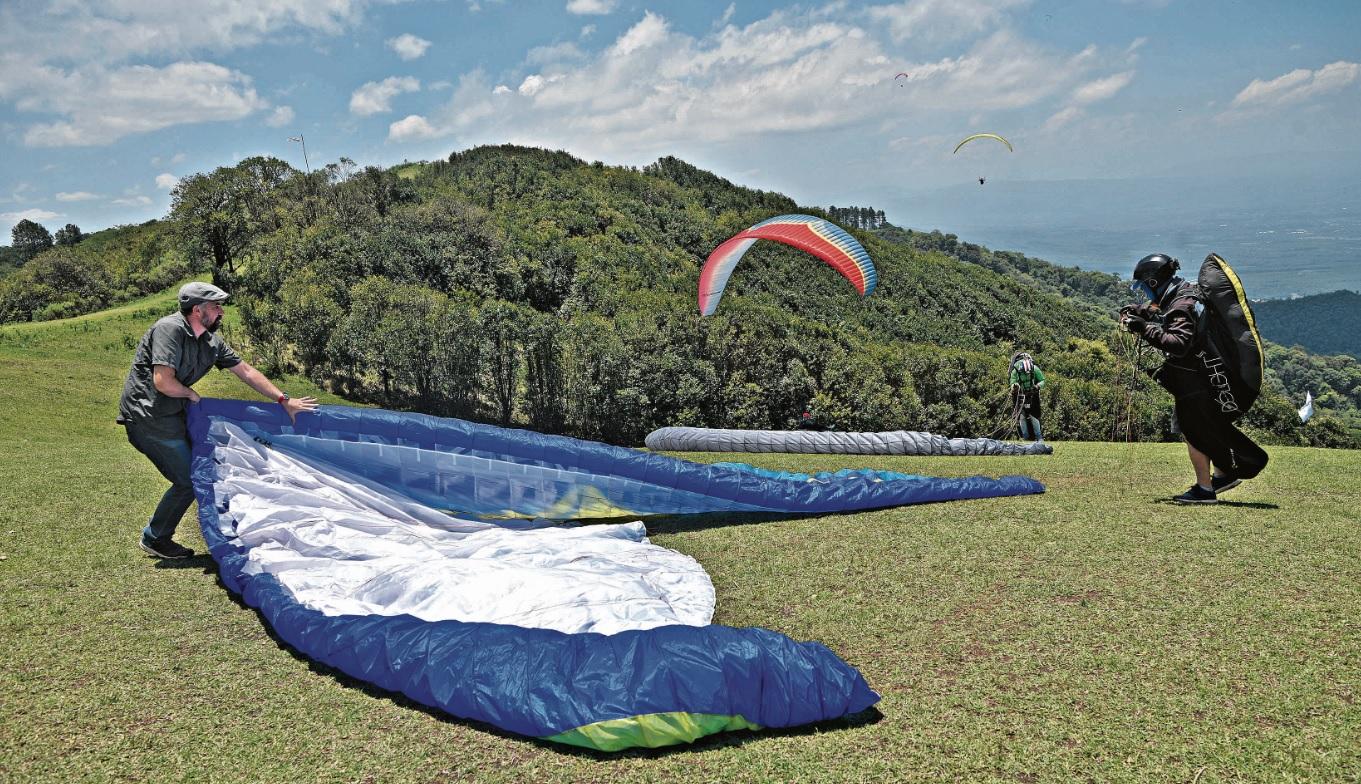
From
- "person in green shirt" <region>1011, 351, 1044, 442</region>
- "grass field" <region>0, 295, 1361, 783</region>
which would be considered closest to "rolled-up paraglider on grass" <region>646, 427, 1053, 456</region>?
"person in green shirt" <region>1011, 351, 1044, 442</region>

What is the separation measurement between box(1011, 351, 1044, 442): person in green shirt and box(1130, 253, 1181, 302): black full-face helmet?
21.5 feet

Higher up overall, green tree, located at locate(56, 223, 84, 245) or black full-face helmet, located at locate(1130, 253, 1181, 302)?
green tree, located at locate(56, 223, 84, 245)

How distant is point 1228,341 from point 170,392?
7257 millimetres

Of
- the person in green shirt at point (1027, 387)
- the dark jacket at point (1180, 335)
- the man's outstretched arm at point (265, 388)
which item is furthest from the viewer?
the person in green shirt at point (1027, 387)

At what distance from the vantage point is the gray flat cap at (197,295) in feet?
16.8

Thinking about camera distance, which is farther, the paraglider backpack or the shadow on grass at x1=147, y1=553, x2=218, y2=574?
the paraglider backpack

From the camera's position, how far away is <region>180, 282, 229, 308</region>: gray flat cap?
5.12m

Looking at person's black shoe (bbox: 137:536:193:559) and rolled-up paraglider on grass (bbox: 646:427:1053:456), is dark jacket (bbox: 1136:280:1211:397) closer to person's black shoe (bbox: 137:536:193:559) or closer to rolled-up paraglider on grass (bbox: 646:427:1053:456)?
rolled-up paraglider on grass (bbox: 646:427:1053:456)

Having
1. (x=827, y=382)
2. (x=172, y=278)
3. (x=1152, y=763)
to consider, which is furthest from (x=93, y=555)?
(x=172, y=278)

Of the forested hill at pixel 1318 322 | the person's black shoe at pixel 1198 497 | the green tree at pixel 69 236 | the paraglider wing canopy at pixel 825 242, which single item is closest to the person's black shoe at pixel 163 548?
the person's black shoe at pixel 1198 497

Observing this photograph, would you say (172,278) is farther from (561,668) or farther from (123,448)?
(561,668)

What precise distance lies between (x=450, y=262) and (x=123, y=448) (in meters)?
25.8

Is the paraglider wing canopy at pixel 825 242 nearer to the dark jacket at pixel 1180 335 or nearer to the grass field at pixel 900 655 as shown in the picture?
the dark jacket at pixel 1180 335

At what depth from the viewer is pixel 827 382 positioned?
17.5 m
